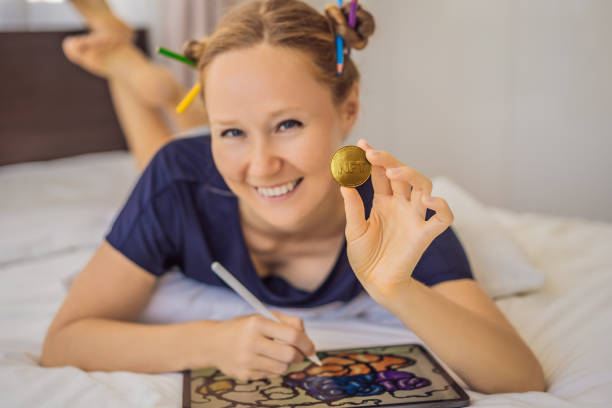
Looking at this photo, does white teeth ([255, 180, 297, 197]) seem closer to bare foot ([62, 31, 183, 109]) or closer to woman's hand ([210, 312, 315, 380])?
woman's hand ([210, 312, 315, 380])

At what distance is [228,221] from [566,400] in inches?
22.1

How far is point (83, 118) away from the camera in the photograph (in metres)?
2.31

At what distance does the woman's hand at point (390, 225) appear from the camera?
58 centimetres

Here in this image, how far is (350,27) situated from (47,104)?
176 centimetres

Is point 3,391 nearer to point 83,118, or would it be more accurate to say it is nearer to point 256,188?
point 256,188

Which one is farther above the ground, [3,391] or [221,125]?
[221,125]

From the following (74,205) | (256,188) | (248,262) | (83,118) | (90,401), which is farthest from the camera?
(83,118)

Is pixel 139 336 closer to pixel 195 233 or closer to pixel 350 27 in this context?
pixel 195 233

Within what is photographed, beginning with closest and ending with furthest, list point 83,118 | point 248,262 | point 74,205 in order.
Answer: point 248,262 → point 74,205 → point 83,118

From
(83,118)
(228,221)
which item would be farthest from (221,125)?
(83,118)

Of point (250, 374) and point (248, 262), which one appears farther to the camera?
point (248, 262)

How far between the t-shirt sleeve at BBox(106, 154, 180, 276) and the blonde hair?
24 cm


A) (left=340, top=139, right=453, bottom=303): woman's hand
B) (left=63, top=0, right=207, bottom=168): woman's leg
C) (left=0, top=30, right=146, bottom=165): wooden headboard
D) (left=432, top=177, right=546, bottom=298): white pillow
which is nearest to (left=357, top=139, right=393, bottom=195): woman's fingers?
(left=340, top=139, right=453, bottom=303): woman's hand

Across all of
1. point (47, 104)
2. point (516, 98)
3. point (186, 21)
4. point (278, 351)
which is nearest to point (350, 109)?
point (278, 351)
